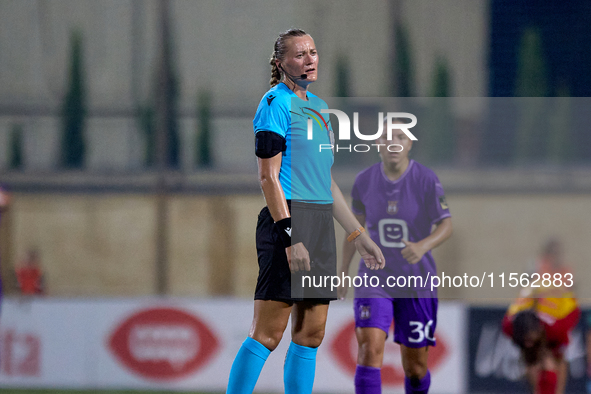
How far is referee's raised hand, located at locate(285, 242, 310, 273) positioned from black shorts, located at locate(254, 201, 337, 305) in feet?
0.08

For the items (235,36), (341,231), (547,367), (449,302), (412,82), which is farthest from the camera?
(235,36)

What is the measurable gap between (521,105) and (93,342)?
836 cm

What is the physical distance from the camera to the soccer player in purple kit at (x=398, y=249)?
11.0 feet

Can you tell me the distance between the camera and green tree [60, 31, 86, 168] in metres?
12.4

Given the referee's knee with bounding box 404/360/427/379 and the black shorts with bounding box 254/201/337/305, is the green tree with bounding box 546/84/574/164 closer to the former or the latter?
the referee's knee with bounding box 404/360/427/379

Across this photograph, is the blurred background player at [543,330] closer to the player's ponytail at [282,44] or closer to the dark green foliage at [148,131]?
the player's ponytail at [282,44]

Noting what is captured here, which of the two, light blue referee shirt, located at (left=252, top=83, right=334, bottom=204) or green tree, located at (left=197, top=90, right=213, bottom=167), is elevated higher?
green tree, located at (left=197, top=90, right=213, bottom=167)

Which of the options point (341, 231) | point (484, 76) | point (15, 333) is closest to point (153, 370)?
point (15, 333)

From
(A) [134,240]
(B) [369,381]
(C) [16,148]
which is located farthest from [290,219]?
(C) [16,148]

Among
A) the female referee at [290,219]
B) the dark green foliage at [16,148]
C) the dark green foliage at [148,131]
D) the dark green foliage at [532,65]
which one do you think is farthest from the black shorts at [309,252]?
the dark green foliage at [16,148]

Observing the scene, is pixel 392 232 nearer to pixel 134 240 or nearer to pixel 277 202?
pixel 277 202

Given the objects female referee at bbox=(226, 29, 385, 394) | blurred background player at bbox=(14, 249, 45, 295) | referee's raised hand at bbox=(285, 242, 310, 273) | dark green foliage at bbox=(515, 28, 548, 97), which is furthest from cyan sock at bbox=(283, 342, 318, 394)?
dark green foliage at bbox=(515, 28, 548, 97)

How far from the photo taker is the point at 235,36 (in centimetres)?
1245

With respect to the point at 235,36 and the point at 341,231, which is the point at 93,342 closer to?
the point at 341,231
